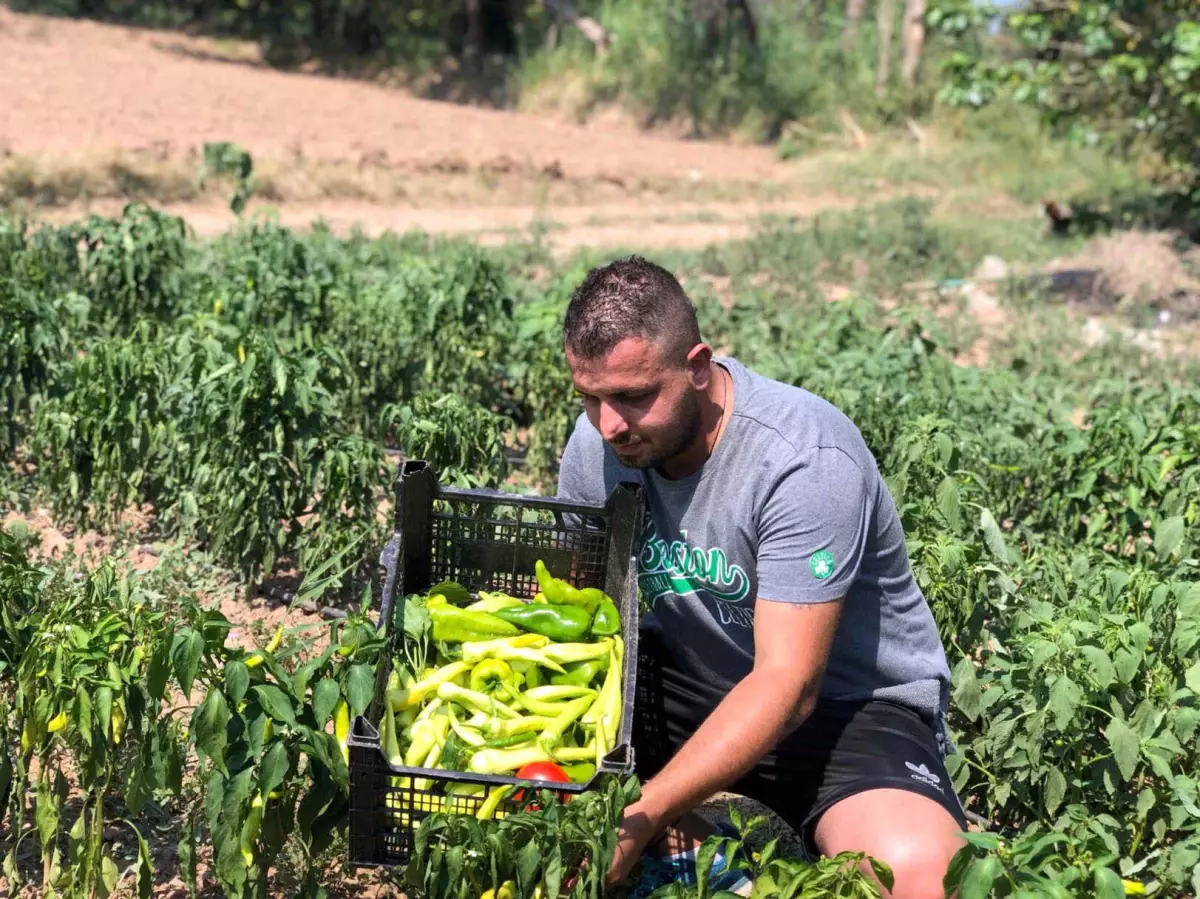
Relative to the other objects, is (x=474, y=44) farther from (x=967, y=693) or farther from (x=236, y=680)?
(x=236, y=680)

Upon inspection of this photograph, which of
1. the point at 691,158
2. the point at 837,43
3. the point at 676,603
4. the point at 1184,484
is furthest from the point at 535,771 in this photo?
the point at 837,43

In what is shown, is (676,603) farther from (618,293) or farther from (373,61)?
(373,61)

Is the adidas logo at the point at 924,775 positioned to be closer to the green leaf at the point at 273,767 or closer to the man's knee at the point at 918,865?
the man's knee at the point at 918,865

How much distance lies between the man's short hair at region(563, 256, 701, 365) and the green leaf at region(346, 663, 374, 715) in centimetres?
69

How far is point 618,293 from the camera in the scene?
259cm

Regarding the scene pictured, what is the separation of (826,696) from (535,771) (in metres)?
0.71

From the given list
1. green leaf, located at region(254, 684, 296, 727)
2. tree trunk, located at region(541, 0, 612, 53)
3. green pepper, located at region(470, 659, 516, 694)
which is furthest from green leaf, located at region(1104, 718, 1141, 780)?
tree trunk, located at region(541, 0, 612, 53)

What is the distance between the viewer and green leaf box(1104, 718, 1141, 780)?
2.84 m

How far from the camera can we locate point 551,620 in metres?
2.83

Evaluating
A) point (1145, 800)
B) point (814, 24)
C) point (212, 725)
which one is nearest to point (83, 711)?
point (212, 725)

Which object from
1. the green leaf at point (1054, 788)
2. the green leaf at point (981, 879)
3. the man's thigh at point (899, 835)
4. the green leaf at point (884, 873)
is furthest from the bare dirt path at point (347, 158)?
the green leaf at point (981, 879)

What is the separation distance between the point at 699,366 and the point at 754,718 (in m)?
0.66

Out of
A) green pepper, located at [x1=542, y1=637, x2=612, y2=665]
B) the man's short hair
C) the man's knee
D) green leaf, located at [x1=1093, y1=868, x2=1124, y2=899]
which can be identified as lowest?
the man's knee

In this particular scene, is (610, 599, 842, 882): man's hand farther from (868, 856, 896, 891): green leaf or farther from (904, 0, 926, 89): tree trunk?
(904, 0, 926, 89): tree trunk
